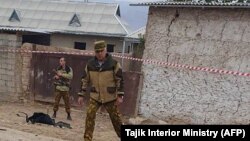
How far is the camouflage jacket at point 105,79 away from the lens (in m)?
6.66

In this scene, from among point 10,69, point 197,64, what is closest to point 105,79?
point 197,64

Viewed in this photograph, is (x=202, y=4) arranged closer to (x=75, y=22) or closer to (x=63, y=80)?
(x=63, y=80)

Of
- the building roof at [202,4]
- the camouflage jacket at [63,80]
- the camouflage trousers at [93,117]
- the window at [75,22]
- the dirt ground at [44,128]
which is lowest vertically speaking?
the dirt ground at [44,128]

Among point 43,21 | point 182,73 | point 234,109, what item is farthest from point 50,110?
point 43,21

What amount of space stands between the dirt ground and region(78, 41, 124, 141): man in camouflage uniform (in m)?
1.45

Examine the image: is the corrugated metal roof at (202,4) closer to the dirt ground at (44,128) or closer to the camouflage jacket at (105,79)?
the dirt ground at (44,128)

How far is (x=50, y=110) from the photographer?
38.4 feet

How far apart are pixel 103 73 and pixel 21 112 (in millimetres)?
5116

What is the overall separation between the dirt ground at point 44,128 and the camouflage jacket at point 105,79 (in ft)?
5.47

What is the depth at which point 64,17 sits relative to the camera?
103 feet

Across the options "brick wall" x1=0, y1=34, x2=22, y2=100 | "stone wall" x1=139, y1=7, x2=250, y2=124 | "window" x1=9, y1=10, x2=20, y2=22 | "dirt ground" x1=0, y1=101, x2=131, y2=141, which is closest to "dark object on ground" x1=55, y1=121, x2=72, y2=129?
"dirt ground" x1=0, y1=101, x2=131, y2=141

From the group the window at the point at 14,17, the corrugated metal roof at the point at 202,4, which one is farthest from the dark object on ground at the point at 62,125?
the window at the point at 14,17

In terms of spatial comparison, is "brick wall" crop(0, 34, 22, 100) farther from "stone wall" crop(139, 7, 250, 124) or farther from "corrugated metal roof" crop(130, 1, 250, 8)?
"corrugated metal roof" crop(130, 1, 250, 8)

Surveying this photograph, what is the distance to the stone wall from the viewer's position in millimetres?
9617
